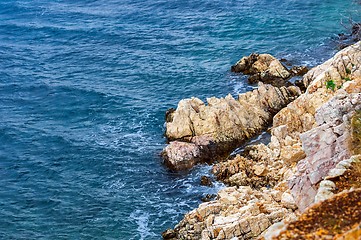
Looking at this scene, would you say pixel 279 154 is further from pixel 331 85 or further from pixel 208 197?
pixel 331 85

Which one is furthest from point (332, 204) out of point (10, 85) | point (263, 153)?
point (10, 85)

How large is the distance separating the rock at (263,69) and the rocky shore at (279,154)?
0.38 ft

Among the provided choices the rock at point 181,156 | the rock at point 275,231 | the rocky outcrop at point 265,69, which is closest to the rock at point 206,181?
the rock at point 181,156

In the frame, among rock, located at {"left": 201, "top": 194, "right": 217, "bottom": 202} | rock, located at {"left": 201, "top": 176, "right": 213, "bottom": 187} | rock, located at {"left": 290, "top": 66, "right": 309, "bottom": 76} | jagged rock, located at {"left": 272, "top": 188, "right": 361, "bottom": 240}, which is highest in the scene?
rock, located at {"left": 290, "top": 66, "right": 309, "bottom": 76}

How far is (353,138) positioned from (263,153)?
15186 mm

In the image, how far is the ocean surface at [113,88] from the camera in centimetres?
4191

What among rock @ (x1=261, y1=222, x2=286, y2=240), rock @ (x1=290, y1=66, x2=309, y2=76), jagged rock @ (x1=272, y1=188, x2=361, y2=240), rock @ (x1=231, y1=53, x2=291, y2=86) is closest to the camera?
jagged rock @ (x1=272, y1=188, x2=361, y2=240)

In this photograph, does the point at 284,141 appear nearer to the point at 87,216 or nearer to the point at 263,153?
the point at 263,153

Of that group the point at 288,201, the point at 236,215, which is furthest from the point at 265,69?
the point at 236,215

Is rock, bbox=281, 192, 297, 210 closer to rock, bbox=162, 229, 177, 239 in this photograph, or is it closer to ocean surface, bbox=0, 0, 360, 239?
rock, bbox=162, 229, 177, 239

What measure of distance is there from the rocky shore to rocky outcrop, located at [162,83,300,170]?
3.6 inches

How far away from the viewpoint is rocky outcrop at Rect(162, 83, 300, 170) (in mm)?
46188

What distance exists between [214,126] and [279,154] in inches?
311

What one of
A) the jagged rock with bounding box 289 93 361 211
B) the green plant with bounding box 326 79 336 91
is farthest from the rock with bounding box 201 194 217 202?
the green plant with bounding box 326 79 336 91
